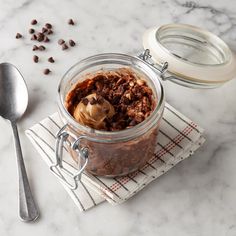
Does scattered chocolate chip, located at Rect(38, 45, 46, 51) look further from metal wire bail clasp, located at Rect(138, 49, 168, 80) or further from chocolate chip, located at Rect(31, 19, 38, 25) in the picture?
metal wire bail clasp, located at Rect(138, 49, 168, 80)

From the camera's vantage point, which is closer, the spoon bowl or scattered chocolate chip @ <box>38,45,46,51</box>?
the spoon bowl

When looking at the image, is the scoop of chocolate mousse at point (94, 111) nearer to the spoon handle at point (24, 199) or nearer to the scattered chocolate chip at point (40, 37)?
the spoon handle at point (24, 199)

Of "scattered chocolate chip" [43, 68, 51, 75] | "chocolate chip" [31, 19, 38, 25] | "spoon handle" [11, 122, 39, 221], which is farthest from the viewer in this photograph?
"chocolate chip" [31, 19, 38, 25]

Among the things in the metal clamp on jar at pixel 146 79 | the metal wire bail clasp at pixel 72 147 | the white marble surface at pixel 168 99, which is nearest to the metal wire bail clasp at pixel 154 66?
the metal clamp on jar at pixel 146 79

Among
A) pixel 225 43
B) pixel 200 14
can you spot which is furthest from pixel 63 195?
pixel 200 14

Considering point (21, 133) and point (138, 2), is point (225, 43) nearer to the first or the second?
point (138, 2)

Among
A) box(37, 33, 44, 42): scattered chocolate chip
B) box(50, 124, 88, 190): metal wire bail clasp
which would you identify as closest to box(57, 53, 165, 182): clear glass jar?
box(50, 124, 88, 190): metal wire bail clasp

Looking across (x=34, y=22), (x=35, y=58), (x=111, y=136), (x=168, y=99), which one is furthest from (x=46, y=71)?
(x=111, y=136)
